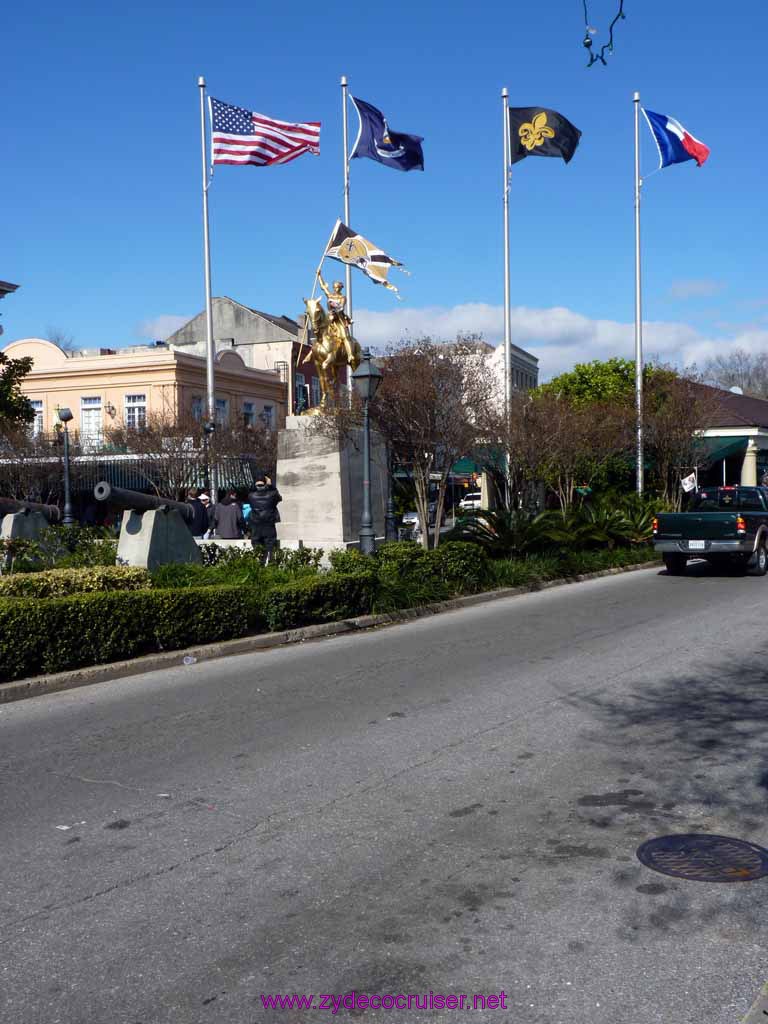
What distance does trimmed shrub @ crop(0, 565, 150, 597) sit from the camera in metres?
11.4

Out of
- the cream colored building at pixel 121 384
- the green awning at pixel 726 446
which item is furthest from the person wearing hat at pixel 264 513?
the cream colored building at pixel 121 384

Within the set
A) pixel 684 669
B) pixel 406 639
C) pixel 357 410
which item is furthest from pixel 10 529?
pixel 684 669

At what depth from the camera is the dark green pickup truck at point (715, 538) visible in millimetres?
19391

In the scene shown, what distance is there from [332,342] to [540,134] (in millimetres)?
9882

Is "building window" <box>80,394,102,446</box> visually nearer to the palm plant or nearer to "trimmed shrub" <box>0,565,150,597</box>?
the palm plant

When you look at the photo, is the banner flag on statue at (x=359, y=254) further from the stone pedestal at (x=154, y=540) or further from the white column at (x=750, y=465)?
the white column at (x=750, y=465)

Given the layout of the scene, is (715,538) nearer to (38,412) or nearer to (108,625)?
(108,625)

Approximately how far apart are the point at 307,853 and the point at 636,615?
9.84 m

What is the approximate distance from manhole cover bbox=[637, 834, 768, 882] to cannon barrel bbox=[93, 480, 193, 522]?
33.8 ft

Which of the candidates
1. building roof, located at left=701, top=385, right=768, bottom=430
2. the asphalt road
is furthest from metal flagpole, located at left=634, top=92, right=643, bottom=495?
the asphalt road

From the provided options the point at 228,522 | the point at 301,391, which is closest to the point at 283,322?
the point at 301,391

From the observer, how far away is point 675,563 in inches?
812

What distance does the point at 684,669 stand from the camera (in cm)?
988

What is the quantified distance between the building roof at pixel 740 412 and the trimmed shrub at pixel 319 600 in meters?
29.4
